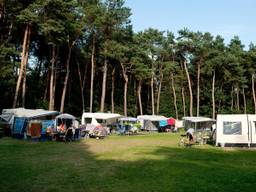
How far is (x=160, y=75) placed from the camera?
54844mm

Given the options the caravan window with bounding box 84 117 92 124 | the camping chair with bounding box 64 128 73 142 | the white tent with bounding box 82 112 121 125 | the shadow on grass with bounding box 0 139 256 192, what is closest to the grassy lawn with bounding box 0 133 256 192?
the shadow on grass with bounding box 0 139 256 192

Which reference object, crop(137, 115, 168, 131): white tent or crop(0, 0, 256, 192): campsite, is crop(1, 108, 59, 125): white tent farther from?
crop(137, 115, 168, 131): white tent

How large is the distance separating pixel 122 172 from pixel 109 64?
40.8 metres

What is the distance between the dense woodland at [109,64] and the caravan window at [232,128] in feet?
55.7

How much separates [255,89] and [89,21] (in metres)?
32.0

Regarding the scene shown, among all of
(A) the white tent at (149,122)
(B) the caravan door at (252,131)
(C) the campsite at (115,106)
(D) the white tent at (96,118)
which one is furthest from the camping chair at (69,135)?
(A) the white tent at (149,122)

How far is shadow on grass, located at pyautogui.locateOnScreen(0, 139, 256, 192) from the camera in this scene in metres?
8.95

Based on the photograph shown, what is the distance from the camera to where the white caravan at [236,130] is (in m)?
20.2

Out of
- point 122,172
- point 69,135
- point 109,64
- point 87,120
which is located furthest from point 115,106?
point 122,172

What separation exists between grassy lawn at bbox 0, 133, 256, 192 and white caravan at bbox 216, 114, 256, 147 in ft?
16.5

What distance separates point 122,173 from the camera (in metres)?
10.8

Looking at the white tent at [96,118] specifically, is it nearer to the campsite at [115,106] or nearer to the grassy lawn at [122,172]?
the campsite at [115,106]

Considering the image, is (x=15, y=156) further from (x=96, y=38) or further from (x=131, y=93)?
(x=131, y=93)

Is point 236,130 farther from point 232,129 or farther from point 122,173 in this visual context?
point 122,173
